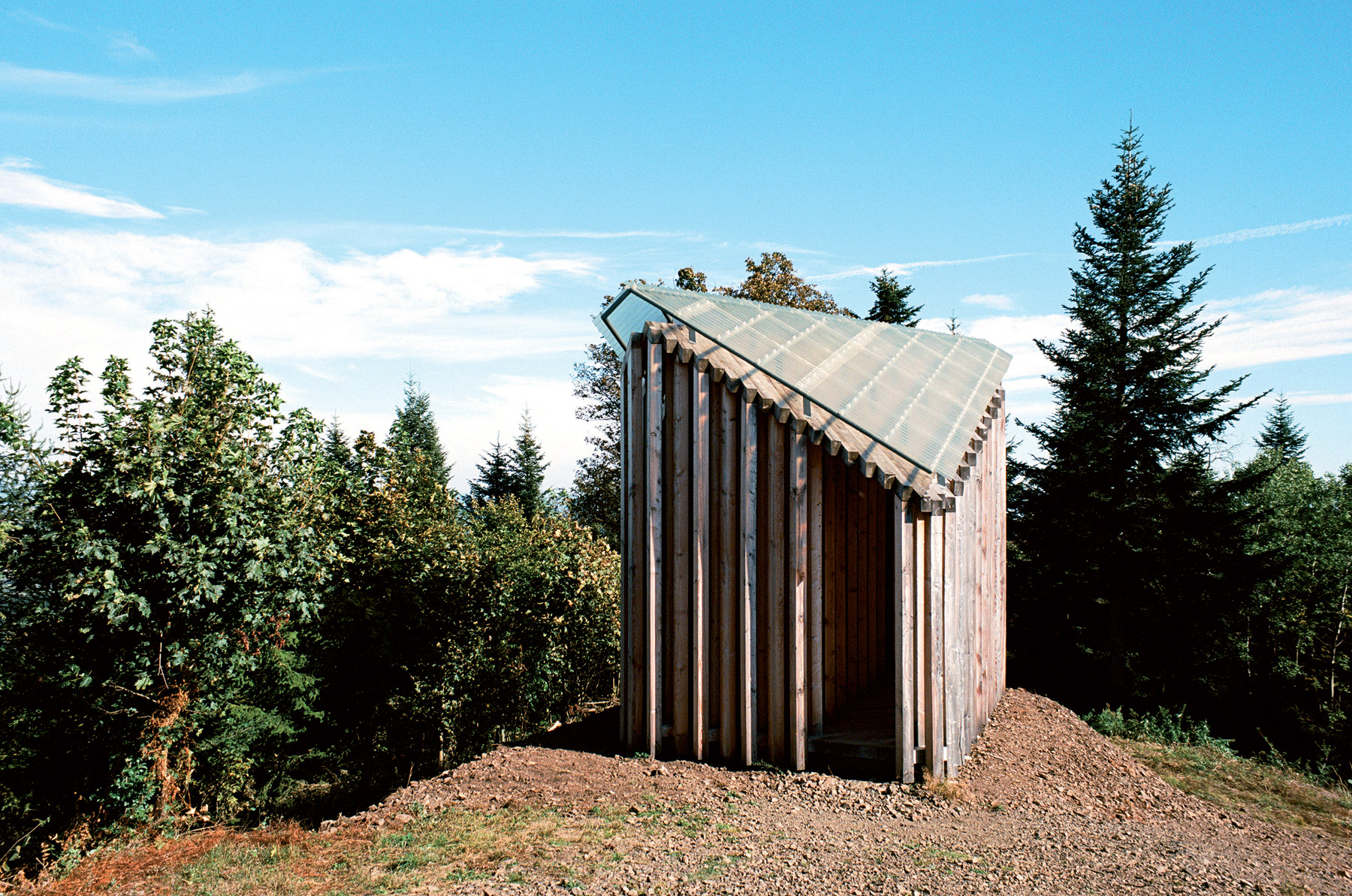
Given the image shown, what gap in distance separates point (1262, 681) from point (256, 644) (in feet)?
67.2

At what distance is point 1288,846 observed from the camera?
6535 mm

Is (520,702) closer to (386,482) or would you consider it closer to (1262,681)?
(386,482)

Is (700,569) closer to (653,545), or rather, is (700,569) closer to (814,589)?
(653,545)

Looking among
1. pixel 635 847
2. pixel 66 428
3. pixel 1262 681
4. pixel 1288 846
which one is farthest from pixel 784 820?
pixel 1262 681

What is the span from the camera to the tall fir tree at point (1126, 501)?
19203 millimetres

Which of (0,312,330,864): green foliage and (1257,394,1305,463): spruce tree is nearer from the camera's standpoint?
(0,312,330,864): green foliage

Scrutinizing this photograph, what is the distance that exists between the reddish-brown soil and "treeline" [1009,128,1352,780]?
497 inches

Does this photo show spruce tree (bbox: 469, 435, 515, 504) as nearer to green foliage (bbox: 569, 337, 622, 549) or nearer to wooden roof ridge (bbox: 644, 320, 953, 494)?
green foliage (bbox: 569, 337, 622, 549)

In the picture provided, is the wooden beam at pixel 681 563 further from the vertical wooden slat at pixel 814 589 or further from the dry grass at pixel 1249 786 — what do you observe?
the dry grass at pixel 1249 786

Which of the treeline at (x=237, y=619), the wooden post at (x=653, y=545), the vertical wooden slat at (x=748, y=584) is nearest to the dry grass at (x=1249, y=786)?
the vertical wooden slat at (x=748, y=584)

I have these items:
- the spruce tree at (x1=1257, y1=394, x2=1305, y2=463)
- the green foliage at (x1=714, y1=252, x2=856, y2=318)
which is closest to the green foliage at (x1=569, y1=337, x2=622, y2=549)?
the green foliage at (x1=714, y1=252, x2=856, y2=318)

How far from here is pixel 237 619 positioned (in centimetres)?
790

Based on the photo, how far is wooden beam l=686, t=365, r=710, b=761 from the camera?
7199 mm

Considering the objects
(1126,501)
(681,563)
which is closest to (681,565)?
(681,563)
